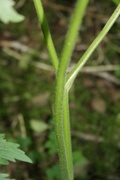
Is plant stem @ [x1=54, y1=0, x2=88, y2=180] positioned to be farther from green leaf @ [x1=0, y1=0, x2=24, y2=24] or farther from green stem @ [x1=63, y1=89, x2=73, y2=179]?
green leaf @ [x1=0, y1=0, x2=24, y2=24]

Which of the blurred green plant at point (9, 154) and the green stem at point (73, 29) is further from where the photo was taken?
the blurred green plant at point (9, 154)

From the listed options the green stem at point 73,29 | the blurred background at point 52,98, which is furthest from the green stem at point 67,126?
the blurred background at point 52,98

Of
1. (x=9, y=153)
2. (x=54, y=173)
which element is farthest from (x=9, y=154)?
(x=54, y=173)

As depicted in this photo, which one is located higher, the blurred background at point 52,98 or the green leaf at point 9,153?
the blurred background at point 52,98

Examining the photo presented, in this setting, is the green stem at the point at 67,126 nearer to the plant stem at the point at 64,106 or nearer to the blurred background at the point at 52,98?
the plant stem at the point at 64,106

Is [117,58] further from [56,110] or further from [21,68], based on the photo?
[56,110]

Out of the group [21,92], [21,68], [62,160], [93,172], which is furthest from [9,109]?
[62,160]
